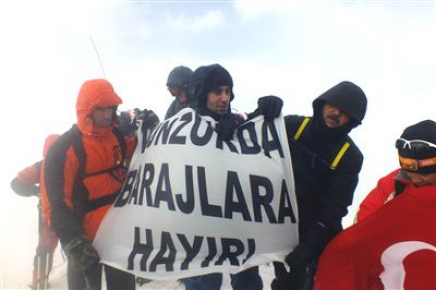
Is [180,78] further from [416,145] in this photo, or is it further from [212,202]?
[416,145]

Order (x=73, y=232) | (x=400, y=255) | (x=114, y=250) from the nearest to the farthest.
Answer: (x=400, y=255), (x=73, y=232), (x=114, y=250)

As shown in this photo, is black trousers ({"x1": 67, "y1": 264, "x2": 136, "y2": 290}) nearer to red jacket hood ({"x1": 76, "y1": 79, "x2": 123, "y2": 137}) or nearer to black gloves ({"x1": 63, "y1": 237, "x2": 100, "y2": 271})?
black gloves ({"x1": 63, "y1": 237, "x2": 100, "y2": 271})

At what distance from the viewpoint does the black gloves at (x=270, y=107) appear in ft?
10.3

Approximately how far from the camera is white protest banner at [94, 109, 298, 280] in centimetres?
306

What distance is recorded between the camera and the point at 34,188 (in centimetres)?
411

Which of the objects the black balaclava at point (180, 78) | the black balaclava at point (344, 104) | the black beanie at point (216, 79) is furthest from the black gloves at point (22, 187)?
the black balaclava at point (344, 104)

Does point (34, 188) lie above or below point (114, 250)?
above

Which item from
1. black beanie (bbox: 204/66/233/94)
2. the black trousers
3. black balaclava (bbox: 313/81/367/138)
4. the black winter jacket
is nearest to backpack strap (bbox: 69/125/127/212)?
the black trousers

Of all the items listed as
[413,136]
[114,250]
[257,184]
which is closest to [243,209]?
[257,184]

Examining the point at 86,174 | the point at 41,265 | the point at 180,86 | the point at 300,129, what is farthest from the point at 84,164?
the point at 41,265

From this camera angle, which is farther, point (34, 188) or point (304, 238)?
point (34, 188)

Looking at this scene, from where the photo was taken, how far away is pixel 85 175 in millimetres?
3129

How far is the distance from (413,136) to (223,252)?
1.52 meters

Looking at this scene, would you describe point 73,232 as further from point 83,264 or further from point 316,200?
point 316,200
